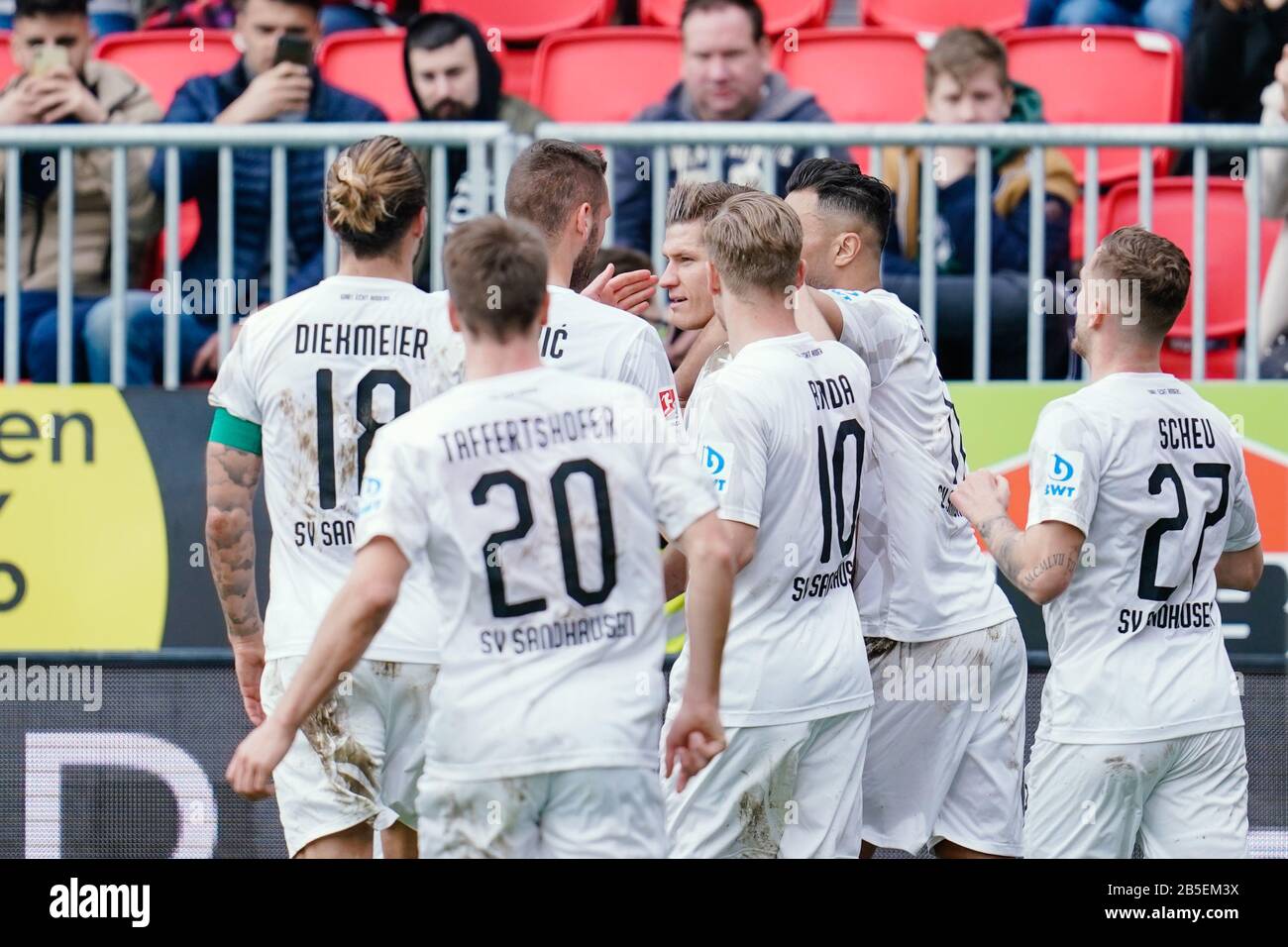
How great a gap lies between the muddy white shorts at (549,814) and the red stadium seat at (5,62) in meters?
6.54

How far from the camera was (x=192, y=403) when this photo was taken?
6.19m

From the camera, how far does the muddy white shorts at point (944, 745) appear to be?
4.86m

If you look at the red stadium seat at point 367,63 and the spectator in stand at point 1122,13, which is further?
the red stadium seat at point 367,63

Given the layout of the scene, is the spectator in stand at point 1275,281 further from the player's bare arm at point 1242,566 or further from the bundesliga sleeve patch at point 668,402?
the bundesliga sleeve patch at point 668,402

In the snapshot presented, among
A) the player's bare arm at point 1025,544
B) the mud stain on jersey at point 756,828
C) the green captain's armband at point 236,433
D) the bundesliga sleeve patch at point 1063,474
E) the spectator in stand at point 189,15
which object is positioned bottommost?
the mud stain on jersey at point 756,828

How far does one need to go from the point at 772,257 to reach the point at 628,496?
38.8 inches

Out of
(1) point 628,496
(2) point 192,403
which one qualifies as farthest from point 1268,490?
(2) point 192,403

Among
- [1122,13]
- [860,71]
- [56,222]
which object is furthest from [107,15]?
[1122,13]

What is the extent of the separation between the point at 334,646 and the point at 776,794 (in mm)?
1435

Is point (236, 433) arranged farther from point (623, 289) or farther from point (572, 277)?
point (623, 289)

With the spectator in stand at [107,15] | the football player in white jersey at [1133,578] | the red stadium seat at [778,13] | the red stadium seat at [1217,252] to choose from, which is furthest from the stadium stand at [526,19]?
the football player in white jersey at [1133,578]

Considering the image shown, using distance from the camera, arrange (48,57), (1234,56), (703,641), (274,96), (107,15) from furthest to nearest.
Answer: (107,15) < (1234,56) < (48,57) < (274,96) < (703,641)

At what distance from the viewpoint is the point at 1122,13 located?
29.1 ft
